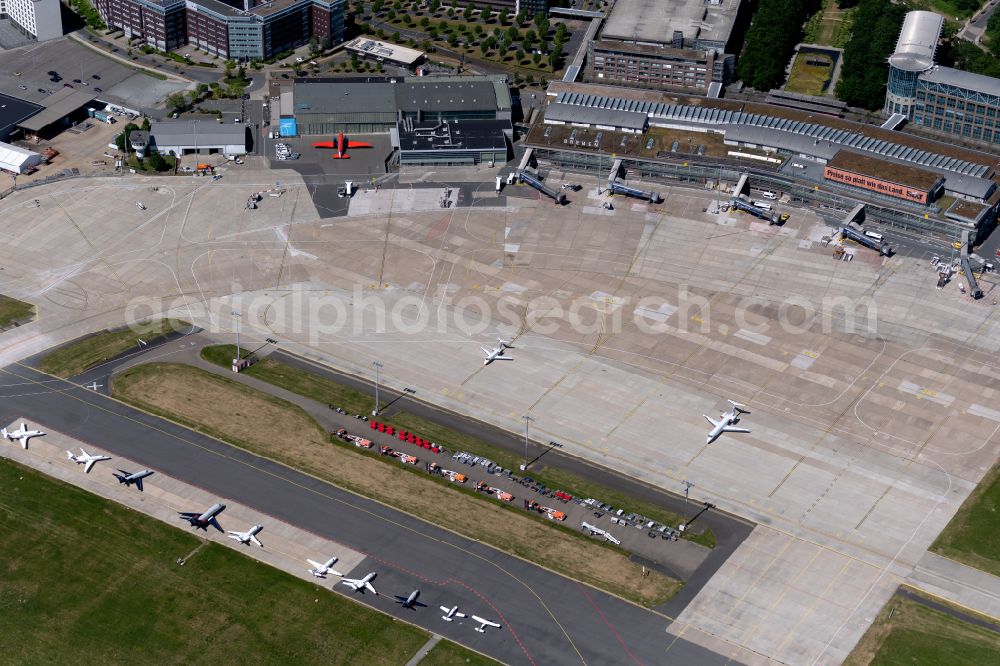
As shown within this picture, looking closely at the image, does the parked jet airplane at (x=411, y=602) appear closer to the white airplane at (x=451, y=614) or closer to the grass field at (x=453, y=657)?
the white airplane at (x=451, y=614)

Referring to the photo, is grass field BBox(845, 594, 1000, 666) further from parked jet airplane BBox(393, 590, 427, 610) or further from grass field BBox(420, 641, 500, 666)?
parked jet airplane BBox(393, 590, 427, 610)

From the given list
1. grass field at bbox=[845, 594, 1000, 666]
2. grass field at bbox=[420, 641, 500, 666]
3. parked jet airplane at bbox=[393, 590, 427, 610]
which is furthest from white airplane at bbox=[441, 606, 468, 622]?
grass field at bbox=[845, 594, 1000, 666]

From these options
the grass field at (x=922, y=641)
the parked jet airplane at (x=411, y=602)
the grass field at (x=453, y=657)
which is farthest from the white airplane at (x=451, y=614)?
the grass field at (x=922, y=641)

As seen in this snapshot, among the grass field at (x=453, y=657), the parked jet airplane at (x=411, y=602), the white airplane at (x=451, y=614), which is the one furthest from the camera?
the parked jet airplane at (x=411, y=602)

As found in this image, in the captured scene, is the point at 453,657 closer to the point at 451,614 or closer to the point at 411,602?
the point at 451,614

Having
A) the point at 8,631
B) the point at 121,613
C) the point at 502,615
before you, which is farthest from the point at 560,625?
the point at 8,631

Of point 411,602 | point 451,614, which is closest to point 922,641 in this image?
point 451,614
